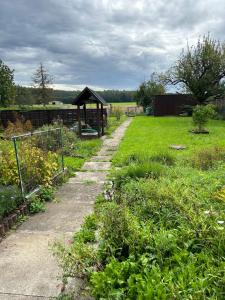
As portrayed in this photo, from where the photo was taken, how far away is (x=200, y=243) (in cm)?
276

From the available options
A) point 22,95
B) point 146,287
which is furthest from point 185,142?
point 22,95

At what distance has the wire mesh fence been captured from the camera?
201 inches

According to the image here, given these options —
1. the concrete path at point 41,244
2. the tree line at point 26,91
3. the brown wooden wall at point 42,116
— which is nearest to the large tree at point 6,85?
the tree line at point 26,91

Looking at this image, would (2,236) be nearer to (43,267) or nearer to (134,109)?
(43,267)

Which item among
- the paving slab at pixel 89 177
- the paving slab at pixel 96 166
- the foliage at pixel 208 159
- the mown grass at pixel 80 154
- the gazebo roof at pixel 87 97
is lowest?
the paving slab at pixel 96 166

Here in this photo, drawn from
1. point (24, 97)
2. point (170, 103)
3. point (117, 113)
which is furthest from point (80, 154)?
point (24, 97)

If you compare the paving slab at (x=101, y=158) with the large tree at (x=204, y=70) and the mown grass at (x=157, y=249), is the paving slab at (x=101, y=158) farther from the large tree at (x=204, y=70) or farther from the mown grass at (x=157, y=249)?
the large tree at (x=204, y=70)

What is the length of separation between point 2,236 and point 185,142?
375 inches

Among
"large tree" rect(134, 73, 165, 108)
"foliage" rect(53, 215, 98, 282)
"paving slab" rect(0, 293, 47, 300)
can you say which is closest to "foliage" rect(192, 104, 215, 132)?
"foliage" rect(53, 215, 98, 282)

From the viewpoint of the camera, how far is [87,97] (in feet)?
47.5

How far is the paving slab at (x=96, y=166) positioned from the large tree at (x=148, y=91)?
993 inches

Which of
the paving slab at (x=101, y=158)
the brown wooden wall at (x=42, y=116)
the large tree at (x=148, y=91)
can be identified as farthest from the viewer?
the large tree at (x=148, y=91)

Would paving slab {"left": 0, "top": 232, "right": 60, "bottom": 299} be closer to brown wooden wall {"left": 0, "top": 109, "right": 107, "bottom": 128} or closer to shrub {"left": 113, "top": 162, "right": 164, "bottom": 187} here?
shrub {"left": 113, "top": 162, "right": 164, "bottom": 187}

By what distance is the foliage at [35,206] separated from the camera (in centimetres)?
486
